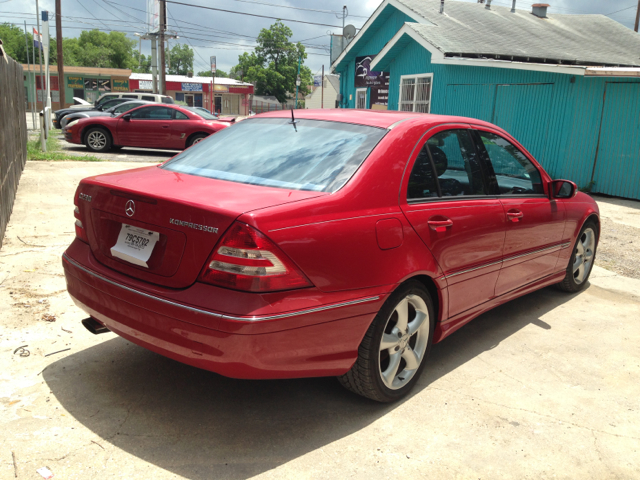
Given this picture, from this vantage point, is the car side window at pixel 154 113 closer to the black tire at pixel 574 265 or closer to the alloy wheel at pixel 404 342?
the black tire at pixel 574 265

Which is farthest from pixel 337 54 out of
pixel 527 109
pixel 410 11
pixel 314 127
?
pixel 314 127

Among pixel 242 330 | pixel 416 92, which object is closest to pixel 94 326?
pixel 242 330

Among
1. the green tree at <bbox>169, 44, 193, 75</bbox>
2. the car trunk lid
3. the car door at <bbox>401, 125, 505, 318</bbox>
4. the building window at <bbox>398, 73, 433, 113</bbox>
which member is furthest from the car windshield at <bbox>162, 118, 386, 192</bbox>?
the green tree at <bbox>169, 44, 193, 75</bbox>

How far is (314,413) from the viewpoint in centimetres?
311

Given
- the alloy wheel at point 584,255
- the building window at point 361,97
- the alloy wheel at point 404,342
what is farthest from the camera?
the building window at point 361,97

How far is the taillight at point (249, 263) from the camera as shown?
2.48 m

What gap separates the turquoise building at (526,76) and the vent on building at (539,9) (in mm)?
38

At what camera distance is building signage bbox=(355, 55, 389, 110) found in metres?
22.2

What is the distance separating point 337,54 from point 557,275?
2450 cm

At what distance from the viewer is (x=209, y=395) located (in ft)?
10.6

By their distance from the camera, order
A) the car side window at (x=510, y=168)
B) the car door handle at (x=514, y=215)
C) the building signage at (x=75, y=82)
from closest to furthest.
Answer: the car door handle at (x=514, y=215), the car side window at (x=510, y=168), the building signage at (x=75, y=82)

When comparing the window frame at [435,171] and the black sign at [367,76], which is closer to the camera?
the window frame at [435,171]

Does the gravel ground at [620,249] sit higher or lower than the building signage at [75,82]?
lower

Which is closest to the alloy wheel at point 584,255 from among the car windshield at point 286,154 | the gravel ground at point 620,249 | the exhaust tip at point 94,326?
the gravel ground at point 620,249
